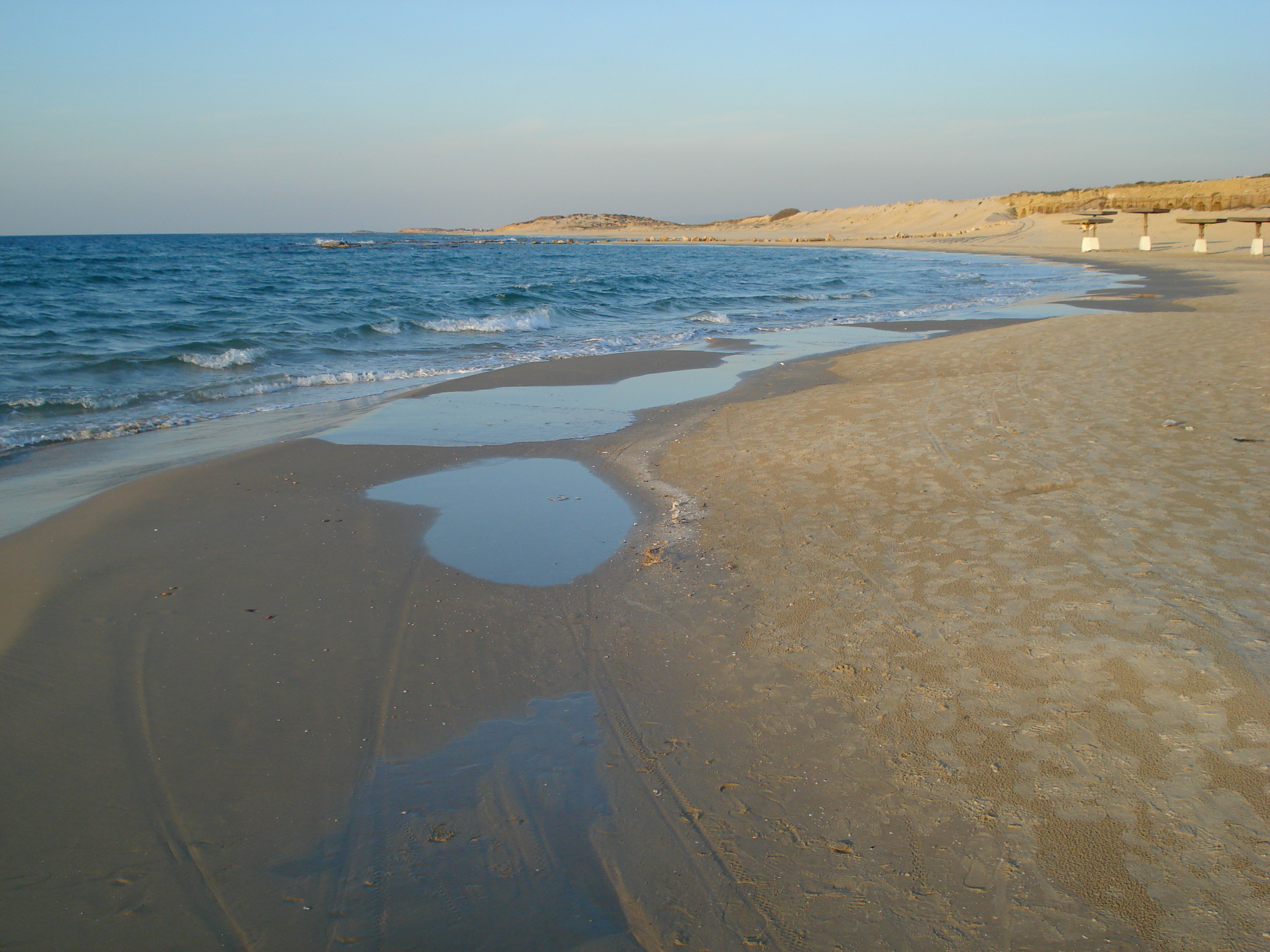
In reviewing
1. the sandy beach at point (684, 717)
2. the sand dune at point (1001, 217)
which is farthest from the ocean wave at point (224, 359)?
the sand dune at point (1001, 217)

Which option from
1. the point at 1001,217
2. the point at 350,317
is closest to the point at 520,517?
the point at 350,317

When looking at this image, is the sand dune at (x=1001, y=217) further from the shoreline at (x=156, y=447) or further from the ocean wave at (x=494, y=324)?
the shoreline at (x=156, y=447)

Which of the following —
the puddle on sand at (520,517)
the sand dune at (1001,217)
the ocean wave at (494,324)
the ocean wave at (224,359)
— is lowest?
Answer: the puddle on sand at (520,517)

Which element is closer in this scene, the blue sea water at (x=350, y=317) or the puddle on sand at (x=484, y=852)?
the puddle on sand at (x=484, y=852)

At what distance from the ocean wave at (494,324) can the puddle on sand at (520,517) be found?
1113 cm

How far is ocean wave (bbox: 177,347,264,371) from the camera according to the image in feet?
39.8

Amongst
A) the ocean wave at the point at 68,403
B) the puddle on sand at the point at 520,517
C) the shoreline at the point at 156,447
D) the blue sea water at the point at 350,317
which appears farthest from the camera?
the blue sea water at the point at 350,317

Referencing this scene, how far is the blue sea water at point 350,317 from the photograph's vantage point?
34.0ft

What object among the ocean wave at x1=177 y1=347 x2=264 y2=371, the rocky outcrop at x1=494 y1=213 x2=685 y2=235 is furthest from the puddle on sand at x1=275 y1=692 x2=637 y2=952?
the rocky outcrop at x1=494 y1=213 x2=685 y2=235

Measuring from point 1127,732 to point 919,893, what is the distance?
3.70ft

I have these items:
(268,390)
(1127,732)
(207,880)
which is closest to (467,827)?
(207,880)

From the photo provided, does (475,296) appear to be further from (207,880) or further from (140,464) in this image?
(207,880)

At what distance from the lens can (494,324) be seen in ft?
58.3

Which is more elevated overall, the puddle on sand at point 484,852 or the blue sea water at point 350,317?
the blue sea water at point 350,317
